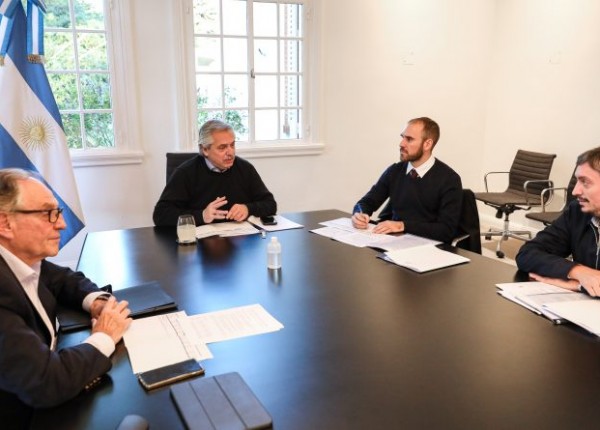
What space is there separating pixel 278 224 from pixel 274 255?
26.9 inches

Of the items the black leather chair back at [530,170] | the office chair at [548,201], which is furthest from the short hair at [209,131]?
the black leather chair back at [530,170]

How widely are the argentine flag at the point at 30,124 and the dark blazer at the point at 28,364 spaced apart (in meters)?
2.23

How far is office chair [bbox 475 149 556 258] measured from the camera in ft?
14.0

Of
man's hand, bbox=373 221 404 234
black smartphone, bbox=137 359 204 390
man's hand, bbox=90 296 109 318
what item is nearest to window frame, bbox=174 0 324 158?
man's hand, bbox=373 221 404 234

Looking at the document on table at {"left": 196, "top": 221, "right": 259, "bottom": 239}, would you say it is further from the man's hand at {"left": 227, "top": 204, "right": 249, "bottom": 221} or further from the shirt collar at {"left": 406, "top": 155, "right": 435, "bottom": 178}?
the shirt collar at {"left": 406, "top": 155, "right": 435, "bottom": 178}

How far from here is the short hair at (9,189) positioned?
117 cm

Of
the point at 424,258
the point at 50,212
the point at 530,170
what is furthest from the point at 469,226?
the point at 530,170

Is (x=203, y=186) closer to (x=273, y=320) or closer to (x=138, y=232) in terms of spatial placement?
(x=138, y=232)

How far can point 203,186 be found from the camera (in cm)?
274

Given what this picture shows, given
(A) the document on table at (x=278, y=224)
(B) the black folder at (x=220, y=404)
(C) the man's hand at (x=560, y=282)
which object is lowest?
(A) the document on table at (x=278, y=224)

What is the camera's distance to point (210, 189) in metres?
2.74

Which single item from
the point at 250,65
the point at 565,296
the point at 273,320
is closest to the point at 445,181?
the point at 565,296

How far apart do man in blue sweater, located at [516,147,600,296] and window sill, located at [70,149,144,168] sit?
120 inches

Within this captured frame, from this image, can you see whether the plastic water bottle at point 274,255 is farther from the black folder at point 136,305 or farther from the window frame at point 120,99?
the window frame at point 120,99
